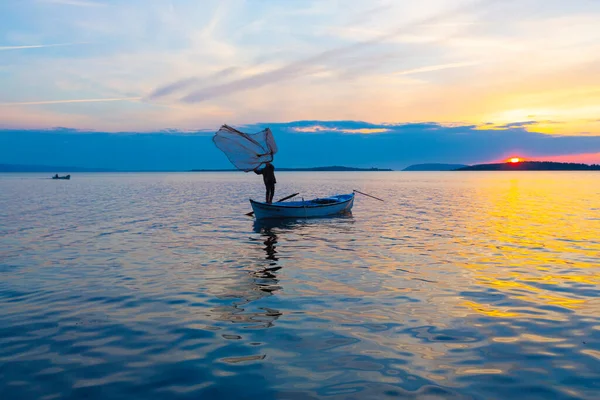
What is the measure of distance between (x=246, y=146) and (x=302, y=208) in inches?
252

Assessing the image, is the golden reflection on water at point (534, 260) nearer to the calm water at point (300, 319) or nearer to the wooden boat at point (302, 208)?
the calm water at point (300, 319)

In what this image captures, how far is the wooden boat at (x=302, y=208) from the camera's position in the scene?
33.2 m

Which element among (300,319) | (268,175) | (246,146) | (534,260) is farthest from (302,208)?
(300,319)

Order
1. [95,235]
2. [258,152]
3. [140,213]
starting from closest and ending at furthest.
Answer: [95,235] → [258,152] → [140,213]

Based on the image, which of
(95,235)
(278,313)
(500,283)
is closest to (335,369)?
(278,313)

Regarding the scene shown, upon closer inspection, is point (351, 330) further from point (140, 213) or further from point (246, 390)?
point (140, 213)

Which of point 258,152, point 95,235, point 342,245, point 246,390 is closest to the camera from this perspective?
point 246,390

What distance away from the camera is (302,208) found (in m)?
34.5

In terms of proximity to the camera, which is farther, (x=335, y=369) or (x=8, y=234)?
(x=8, y=234)

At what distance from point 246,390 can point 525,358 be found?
538 centimetres

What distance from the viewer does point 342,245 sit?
22.6 meters

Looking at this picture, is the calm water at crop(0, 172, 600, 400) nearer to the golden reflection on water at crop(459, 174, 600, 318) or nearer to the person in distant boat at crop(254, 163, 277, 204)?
the golden reflection on water at crop(459, 174, 600, 318)

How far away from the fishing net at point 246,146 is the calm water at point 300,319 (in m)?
10.4

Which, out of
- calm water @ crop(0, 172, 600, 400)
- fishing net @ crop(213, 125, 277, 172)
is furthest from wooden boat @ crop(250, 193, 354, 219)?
calm water @ crop(0, 172, 600, 400)
